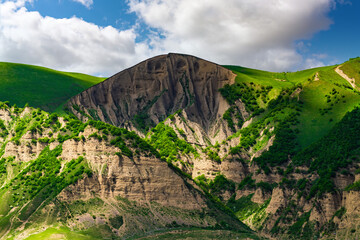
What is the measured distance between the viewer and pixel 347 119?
7544 inches

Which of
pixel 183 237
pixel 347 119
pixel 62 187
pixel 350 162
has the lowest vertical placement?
pixel 183 237

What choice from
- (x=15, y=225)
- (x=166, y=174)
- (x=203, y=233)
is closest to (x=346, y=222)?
(x=203, y=233)

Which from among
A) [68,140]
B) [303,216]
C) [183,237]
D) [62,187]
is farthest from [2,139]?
[303,216]

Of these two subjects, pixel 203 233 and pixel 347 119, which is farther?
pixel 347 119

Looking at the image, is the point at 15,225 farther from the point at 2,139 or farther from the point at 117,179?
the point at 2,139

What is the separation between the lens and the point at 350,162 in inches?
6501

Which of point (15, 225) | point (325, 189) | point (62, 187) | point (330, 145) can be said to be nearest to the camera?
point (15, 225)

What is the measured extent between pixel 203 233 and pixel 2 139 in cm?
8027

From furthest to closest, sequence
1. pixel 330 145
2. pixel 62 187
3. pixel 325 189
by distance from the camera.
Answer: pixel 330 145, pixel 325 189, pixel 62 187

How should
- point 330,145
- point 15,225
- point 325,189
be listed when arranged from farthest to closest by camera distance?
point 330,145, point 325,189, point 15,225

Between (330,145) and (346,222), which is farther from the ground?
(330,145)

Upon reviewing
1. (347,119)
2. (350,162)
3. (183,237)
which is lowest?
(183,237)

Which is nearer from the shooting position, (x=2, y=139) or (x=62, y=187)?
(x=62, y=187)

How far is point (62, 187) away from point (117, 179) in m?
15.7
